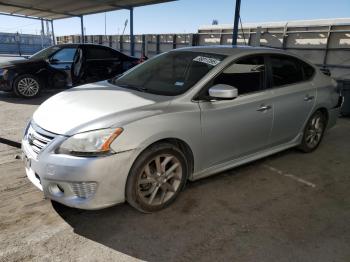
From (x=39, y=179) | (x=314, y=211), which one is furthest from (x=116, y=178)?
(x=314, y=211)

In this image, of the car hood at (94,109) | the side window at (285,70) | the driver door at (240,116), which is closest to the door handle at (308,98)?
the side window at (285,70)

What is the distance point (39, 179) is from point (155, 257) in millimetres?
1156

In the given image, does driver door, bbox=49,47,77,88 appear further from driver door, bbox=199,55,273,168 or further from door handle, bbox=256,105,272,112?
door handle, bbox=256,105,272,112

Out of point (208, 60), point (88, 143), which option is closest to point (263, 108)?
point (208, 60)

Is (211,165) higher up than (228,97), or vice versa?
(228,97)

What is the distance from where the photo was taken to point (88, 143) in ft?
8.05

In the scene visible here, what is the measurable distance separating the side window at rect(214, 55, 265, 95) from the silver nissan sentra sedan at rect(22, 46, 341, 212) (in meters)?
0.01

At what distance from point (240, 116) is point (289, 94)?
991 mm

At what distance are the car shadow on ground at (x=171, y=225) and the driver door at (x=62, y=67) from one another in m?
5.90

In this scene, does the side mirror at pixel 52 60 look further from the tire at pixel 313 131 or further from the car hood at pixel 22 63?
the tire at pixel 313 131

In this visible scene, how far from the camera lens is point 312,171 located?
13.5 feet

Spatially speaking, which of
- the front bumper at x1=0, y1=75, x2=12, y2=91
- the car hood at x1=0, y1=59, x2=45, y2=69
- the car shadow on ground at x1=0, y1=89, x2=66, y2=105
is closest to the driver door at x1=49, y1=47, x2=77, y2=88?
the car hood at x1=0, y1=59, x2=45, y2=69

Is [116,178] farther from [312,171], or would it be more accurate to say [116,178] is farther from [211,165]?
[312,171]

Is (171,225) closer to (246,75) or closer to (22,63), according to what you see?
(246,75)
